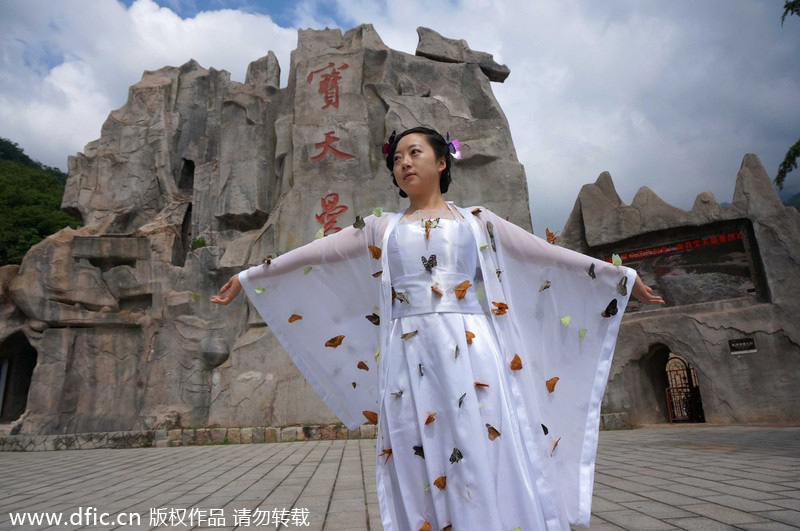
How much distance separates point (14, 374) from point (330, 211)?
10.4 m

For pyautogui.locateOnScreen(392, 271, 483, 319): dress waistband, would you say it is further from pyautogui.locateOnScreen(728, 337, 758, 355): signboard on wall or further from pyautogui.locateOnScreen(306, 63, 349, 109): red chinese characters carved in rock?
pyautogui.locateOnScreen(306, 63, 349, 109): red chinese characters carved in rock

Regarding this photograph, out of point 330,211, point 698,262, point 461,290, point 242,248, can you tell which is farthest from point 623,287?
point 242,248

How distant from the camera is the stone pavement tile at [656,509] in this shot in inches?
97.1

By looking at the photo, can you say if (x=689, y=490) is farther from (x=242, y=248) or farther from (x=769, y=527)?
(x=242, y=248)

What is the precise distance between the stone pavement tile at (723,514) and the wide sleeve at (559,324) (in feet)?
3.23

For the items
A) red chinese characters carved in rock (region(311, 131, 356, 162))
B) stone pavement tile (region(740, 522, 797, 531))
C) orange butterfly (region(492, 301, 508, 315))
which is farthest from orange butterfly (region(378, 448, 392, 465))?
red chinese characters carved in rock (region(311, 131, 356, 162))

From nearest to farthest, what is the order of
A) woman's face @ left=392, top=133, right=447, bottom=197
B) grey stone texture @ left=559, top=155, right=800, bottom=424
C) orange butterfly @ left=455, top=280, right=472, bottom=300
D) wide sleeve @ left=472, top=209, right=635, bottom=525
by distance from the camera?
orange butterfly @ left=455, top=280, right=472, bottom=300 < wide sleeve @ left=472, top=209, right=635, bottom=525 < woman's face @ left=392, top=133, right=447, bottom=197 < grey stone texture @ left=559, top=155, right=800, bottom=424

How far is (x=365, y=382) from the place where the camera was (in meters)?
2.30

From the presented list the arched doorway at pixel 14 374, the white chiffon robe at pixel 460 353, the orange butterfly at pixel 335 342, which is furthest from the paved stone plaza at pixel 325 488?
the arched doorway at pixel 14 374

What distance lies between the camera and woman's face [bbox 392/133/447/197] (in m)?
2.08

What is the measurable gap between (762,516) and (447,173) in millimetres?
2313

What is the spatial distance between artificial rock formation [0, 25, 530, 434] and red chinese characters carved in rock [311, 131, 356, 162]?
0.10 feet

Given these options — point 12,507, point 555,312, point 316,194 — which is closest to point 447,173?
point 555,312

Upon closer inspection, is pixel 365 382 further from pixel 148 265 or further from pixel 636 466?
pixel 148 265
